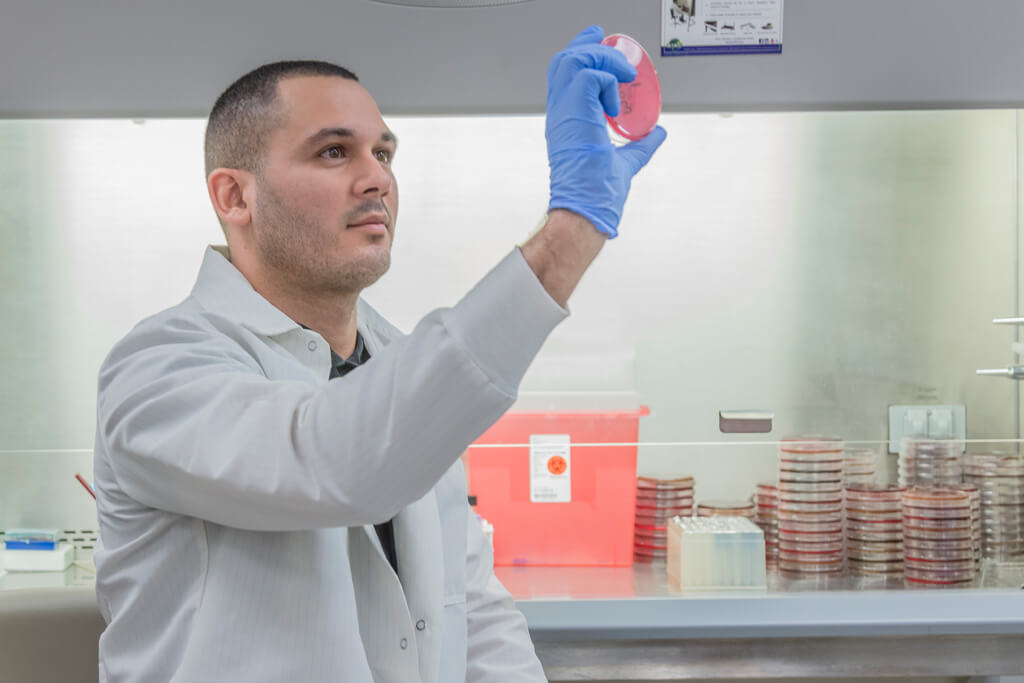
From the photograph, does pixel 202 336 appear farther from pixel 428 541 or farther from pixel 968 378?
pixel 968 378

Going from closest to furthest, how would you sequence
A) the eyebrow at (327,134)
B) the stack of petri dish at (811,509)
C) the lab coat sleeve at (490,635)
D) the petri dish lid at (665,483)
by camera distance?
the eyebrow at (327,134) → the lab coat sleeve at (490,635) → the stack of petri dish at (811,509) → the petri dish lid at (665,483)

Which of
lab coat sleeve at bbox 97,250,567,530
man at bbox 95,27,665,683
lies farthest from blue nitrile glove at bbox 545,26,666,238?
lab coat sleeve at bbox 97,250,567,530

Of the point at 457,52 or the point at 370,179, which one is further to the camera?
the point at 457,52

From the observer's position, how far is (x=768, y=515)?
7.30 feet

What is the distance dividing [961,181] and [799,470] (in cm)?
78

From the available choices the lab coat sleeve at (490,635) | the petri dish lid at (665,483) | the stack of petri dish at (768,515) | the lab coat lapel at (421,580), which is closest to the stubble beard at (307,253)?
the lab coat lapel at (421,580)

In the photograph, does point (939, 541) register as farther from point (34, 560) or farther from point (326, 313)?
point (34, 560)

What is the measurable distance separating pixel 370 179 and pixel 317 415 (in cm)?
44

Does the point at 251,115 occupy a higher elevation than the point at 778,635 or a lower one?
higher

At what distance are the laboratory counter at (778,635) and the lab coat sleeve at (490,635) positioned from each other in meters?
0.46

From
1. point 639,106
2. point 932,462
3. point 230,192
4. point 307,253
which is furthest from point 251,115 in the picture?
point 932,462

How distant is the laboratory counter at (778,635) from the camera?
6.12ft

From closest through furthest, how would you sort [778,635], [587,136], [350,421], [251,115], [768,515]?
1. [350,421]
2. [587,136]
3. [251,115]
4. [778,635]
5. [768,515]

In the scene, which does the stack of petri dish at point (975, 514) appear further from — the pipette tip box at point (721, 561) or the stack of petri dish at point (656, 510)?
the stack of petri dish at point (656, 510)
